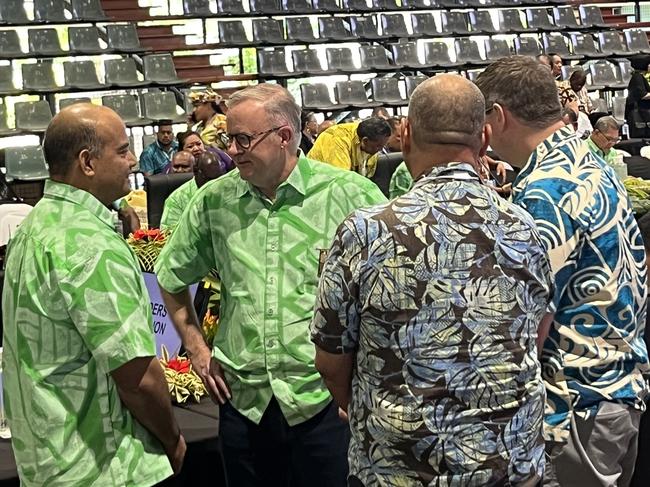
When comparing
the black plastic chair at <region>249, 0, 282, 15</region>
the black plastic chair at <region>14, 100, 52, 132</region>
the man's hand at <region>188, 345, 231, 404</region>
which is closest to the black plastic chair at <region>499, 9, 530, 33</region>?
the black plastic chair at <region>249, 0, 282, 15</region>

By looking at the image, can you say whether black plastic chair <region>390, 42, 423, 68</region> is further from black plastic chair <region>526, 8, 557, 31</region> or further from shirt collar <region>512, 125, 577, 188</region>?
shirt collar <region>512, 125, 577, 188</region>

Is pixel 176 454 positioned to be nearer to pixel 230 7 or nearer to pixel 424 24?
pixel 230 7

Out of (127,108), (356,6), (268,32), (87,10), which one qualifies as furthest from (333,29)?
(127,108)

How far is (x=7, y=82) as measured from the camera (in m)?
11.6

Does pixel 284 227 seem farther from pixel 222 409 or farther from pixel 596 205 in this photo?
pixel 596 205

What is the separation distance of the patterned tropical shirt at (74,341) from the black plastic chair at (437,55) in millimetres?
12662

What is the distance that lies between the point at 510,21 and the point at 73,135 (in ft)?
46.8

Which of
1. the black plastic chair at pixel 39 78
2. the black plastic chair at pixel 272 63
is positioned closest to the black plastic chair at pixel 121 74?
the black plastic chair at pixel 39 78

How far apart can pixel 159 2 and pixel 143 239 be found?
11.3 m

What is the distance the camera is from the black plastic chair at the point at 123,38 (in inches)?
504

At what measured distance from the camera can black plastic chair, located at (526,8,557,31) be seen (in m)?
15.6

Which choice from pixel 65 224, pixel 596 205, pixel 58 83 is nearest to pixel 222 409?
pixel 65 224

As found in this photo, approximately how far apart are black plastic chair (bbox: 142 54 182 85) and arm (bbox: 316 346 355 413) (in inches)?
436

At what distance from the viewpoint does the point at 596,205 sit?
6.17 ft
